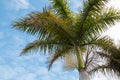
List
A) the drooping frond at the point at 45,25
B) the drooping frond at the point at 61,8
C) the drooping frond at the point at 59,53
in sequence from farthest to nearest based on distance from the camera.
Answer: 1. the drooping frond at the point at 61,8
2. the drooping frond at the point at 59,53
3. the drooping frond at the point at 45,25

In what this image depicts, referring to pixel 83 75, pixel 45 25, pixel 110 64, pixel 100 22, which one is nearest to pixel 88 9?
pixel 100 22

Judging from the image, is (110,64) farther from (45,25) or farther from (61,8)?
(45,25)

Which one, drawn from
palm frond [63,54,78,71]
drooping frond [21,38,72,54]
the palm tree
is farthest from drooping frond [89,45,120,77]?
drooping frond [21,38,72,54]

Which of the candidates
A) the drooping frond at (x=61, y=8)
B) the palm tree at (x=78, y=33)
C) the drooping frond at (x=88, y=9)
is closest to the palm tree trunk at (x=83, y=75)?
the palm tree at (x=78, y=33)

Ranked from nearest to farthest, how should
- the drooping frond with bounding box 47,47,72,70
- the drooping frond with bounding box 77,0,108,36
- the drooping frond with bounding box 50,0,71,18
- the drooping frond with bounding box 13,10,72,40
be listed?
1. the drooping frond with bounding box 13,10,72,40
2. the drooping frond with bounding box 77,0,108,36
3. the drooping frond with bounding box 47,47,72,70
4. the drooping frond with bounding box 50,0,71,18

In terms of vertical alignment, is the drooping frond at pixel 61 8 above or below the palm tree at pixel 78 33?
above

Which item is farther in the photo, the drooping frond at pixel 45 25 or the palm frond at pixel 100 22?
the palm frond at pixel 100 22

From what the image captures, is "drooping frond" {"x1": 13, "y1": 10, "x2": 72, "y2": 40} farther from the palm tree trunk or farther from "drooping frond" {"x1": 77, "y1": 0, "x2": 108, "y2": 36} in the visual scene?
the palm tree trunk

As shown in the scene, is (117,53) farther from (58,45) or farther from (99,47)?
(58,45)

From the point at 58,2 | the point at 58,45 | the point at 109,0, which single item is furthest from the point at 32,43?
the point at 109,0

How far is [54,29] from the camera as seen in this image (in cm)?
1364

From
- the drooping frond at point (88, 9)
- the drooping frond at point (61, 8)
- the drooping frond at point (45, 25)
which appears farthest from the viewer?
the drooping frond at point (61, 8)

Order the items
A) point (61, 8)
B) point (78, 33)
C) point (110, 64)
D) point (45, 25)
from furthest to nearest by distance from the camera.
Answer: point (110, 64) → point (61, 8) → point (78, 33) → point (45, 25)

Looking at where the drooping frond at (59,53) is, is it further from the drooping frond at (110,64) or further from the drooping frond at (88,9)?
the drooping frond at (110,64)
